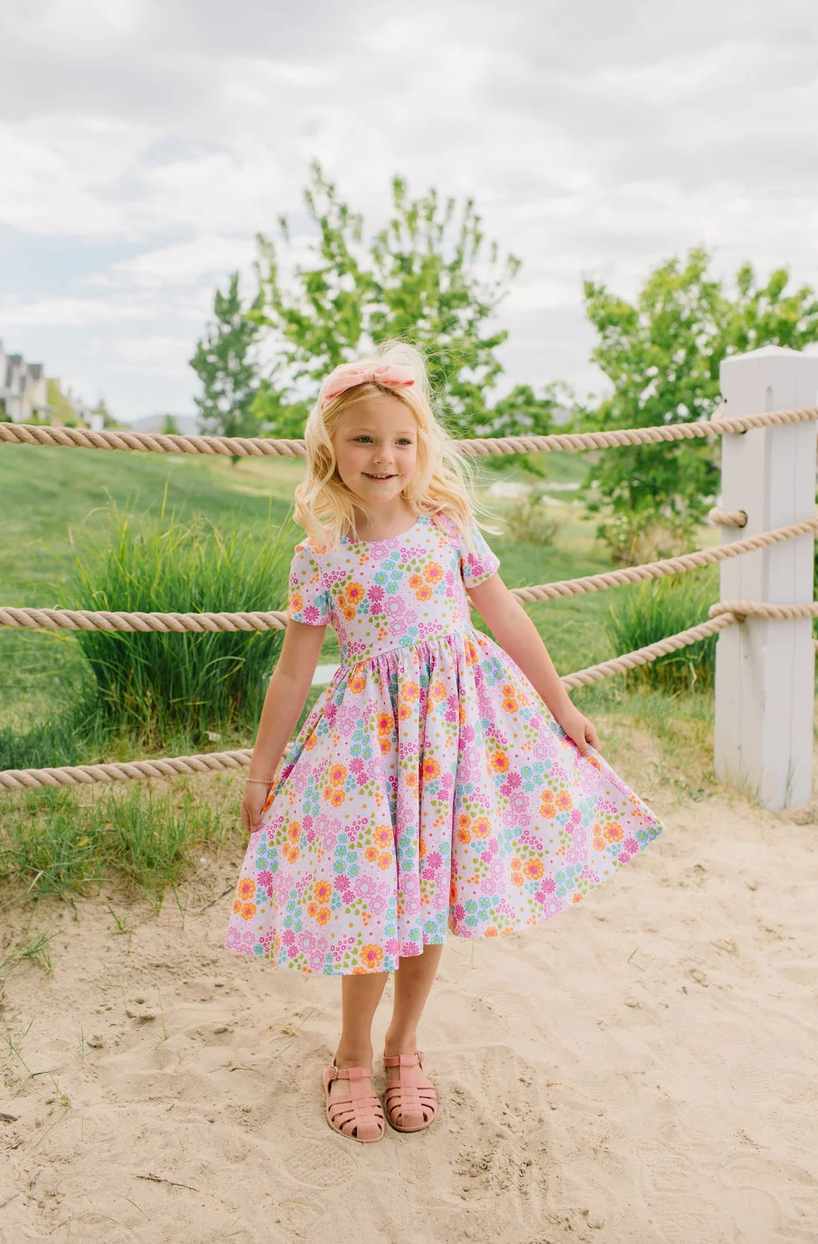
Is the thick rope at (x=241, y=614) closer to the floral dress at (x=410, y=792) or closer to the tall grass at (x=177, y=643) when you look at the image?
the floral dress at (x=410, y=792)

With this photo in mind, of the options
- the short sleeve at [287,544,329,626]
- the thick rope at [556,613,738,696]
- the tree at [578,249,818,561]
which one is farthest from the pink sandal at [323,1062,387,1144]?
the tree at [578,249,818,561]

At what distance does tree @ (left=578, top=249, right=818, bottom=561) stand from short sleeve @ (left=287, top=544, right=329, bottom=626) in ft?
24.5

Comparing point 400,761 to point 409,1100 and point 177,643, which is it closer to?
point 409,1100

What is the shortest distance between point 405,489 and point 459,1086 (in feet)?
3.67

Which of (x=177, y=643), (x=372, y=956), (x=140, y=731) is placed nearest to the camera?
(x=372, y=956)

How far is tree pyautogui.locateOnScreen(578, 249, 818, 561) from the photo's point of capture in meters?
9.04

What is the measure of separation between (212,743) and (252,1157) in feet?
5.89

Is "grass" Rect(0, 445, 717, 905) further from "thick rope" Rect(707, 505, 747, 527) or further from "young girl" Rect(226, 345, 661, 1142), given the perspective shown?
"thick rope" Rect(707, 505, 747, 527)

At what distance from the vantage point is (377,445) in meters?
1.65

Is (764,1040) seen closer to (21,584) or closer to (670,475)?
(21,584)

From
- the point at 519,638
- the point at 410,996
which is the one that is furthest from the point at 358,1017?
the point at 519,638

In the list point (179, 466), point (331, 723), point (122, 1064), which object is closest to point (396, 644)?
point (331, 723)

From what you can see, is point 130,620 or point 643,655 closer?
point 130,620

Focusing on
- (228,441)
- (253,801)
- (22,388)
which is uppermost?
(22,388)
